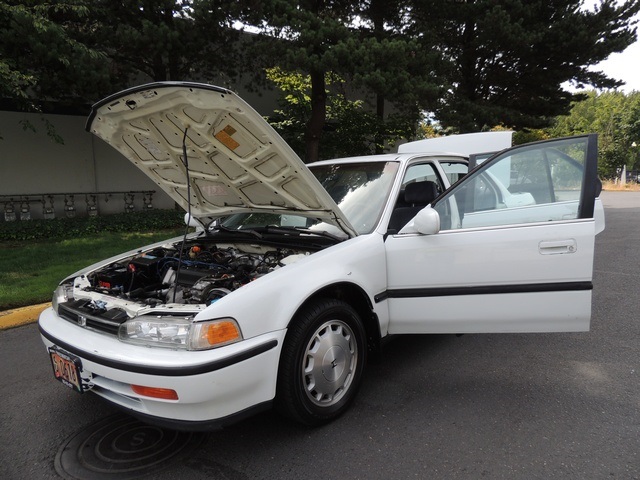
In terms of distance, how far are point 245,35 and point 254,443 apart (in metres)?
12.2

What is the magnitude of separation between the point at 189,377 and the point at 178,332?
0.24 metres

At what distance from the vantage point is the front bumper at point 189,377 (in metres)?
1.99

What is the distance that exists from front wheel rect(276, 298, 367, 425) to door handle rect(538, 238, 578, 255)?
1.23 meters

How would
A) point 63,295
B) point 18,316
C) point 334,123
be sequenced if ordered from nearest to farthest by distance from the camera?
point 63,295, point 18,316, point 334,123

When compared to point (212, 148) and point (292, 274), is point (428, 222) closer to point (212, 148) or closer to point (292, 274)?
point (292, 274)

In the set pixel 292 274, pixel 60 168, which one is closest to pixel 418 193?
pixel 292 274

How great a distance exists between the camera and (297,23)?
30.7 feet

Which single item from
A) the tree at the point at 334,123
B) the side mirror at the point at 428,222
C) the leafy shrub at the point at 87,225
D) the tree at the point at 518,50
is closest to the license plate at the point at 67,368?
the side mirror at the point at 428,222

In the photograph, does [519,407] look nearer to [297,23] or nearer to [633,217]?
[297,23]

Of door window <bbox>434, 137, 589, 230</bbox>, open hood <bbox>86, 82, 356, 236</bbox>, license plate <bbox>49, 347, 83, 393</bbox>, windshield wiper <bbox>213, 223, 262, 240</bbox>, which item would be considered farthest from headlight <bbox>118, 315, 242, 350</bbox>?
door window <bbox>434, 137, 589, 230</bbox>

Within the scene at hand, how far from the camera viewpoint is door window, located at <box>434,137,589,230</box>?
111 inches

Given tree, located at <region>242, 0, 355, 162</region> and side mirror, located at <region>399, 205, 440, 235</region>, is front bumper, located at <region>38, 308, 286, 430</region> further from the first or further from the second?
tree, located at <region>242, 0, 355, 162</region>

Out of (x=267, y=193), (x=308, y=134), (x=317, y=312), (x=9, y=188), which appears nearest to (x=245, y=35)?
(x=308, y=134)

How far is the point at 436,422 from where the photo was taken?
258 cm
